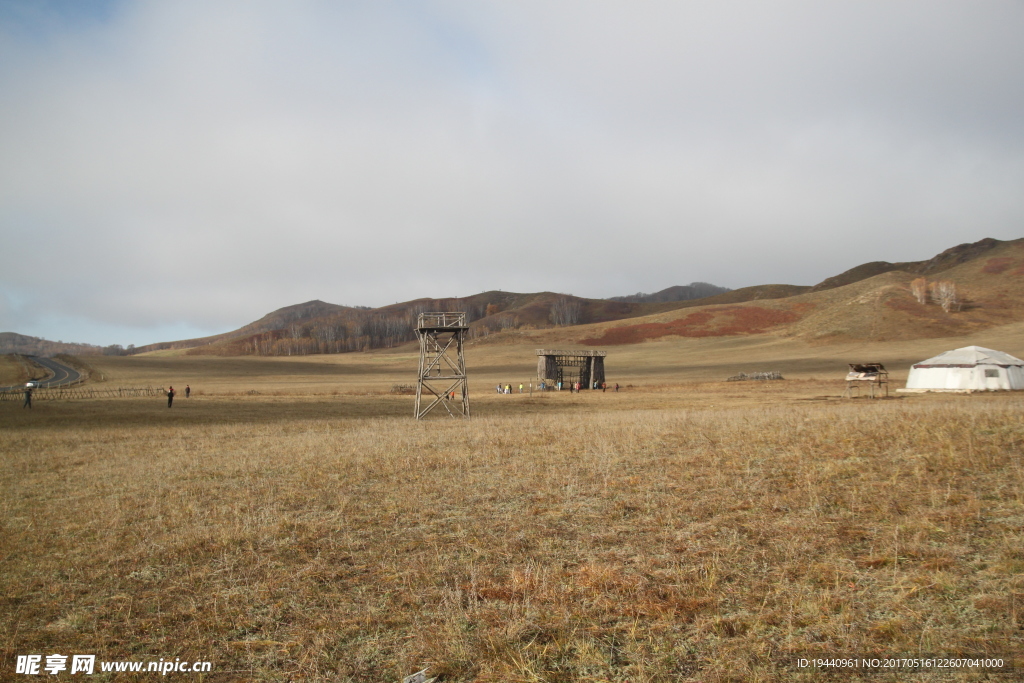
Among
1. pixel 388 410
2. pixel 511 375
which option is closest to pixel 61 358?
pixel 511 375

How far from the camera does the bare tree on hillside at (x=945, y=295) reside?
112 m

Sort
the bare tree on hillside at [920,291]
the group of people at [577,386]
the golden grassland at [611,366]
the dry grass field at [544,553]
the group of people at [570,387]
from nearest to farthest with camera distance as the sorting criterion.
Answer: the dry grass field at [544,553], the group of people at [570,387], the group of people at [577,386], the golden grassland at [611,366], the bare tree on hillside at [920,291]

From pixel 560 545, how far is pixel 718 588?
7.92 feet

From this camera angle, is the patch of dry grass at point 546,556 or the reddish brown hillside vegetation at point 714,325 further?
the reddish brown hillside vegetation at point 714,325

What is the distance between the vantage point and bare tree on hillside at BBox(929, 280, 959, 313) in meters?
112

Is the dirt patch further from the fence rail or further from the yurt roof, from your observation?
the fence rail

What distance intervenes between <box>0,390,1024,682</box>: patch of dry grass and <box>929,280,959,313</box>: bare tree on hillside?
11675 centimetres

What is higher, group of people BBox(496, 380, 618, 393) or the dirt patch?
the dirt patch

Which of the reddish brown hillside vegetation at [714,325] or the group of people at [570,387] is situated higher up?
the reddish brown hillside vegetation at [714,325]

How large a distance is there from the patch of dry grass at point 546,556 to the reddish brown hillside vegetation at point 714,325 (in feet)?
379

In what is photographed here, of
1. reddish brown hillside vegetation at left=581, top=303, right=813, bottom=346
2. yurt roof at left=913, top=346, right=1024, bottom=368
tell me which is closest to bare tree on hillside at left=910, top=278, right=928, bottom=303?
reddish brown hillside vegetation at left=581, top=303, right=813, bottom=346

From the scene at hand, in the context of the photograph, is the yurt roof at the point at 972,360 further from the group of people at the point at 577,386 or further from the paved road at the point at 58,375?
the paved road at the point at 58,375

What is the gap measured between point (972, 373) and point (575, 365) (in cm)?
3537

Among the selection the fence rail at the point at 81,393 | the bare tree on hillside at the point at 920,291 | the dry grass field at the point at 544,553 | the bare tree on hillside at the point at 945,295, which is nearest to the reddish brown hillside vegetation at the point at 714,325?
the bare tree on hillside at the point at 920,291
